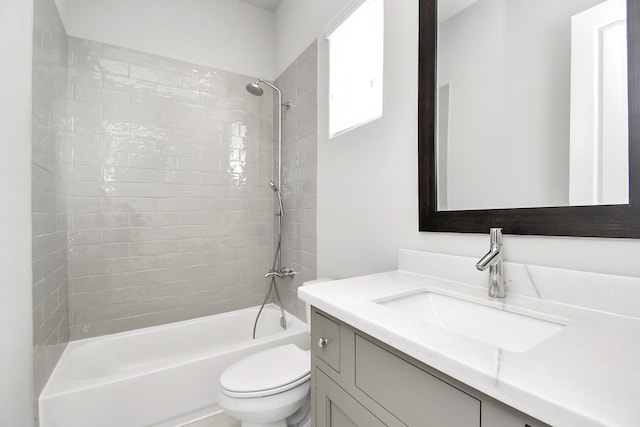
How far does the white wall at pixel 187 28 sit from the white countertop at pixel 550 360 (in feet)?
7.51

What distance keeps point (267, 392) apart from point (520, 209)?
1.17 metres

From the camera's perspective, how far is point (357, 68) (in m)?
1.62

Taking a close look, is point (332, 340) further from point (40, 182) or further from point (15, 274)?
point (40, 182)

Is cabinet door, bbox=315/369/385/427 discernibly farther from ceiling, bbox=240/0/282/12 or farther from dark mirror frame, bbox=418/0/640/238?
ceiling, bbox=240/0/282/12

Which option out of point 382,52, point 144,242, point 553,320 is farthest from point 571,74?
point 144,242

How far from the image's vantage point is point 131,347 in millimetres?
1917

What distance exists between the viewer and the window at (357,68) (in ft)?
4.88

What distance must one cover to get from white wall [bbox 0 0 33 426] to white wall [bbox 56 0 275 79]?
0.86 metres

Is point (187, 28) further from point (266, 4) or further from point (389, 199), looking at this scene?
point (389, 199)

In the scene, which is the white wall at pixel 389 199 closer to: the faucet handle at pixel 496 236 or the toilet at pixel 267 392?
the faucet handle at pixel 496 236

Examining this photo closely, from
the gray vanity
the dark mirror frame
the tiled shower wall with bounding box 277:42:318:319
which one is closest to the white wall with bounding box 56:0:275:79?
the tiled shower wall with bounding box 277:42:318:319

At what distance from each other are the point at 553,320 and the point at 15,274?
5.81ft

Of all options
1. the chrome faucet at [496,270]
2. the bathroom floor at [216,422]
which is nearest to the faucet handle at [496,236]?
the chrome faucet at [496,270]

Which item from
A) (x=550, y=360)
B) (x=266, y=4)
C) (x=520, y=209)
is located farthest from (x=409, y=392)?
(x=266, y=4)
